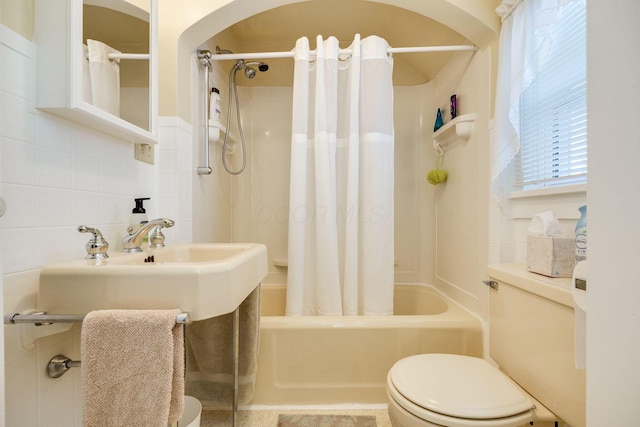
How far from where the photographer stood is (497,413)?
2.71 feet

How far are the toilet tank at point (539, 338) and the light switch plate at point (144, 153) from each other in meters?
1.47

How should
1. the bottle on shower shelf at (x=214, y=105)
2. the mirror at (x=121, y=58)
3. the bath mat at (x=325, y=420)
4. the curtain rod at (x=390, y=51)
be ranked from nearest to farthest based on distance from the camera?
the mirror at (x=121, y=58)
the bath mat at (x=325, y=420)
the curtain rod at (x=390, y=51)
the bottle on shower shelf at (x=214, y=105)

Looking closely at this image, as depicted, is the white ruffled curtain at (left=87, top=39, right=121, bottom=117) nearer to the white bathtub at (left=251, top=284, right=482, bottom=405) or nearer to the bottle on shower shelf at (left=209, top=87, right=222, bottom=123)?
the bottle on shower shelf at (left=209, top=87, right=222, bottom=123)

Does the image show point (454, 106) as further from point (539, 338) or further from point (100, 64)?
point (100, 64)

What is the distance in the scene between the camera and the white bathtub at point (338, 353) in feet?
4.56

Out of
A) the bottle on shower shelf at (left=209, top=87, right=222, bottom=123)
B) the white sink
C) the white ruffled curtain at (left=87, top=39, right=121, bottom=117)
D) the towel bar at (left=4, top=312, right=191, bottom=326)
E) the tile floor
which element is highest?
the bottle on shower shelf at (left=209, top=87, right=222, bottom=123)

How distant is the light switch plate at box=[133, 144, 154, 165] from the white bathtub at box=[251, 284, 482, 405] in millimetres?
881

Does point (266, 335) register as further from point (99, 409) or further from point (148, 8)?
point (148, 8)

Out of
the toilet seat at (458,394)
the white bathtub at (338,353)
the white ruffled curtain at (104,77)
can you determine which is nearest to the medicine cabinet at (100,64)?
the white ruffled curtain at (104,77)

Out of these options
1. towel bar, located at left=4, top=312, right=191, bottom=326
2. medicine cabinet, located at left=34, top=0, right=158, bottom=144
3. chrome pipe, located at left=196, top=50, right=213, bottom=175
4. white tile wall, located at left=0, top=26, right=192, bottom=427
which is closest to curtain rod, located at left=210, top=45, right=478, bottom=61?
chrome pipe, located at left=196, top=50, right=213, bottom=175

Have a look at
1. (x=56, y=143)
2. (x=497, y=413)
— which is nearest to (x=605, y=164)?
(x=497, y=413)

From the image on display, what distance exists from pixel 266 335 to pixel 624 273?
1305mm

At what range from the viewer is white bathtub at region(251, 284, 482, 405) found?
139 cm

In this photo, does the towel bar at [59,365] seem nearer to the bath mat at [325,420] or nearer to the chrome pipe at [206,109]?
the bath mat at [325,420]
